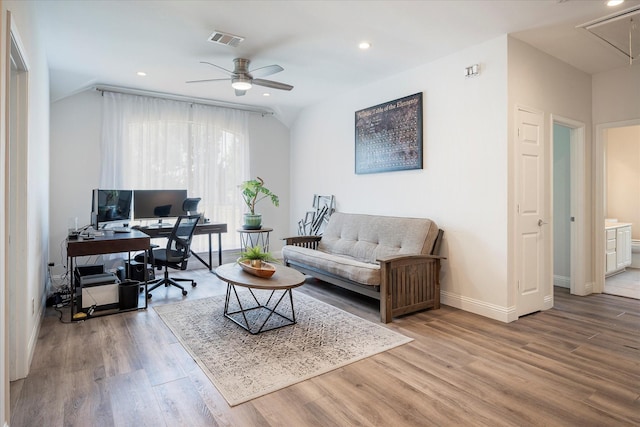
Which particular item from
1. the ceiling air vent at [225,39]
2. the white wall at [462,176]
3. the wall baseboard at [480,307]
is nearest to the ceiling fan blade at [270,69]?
the ceiling air vent at [225,39]

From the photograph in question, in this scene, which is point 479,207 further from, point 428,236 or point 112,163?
point 112,163

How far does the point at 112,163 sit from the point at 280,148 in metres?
2.74

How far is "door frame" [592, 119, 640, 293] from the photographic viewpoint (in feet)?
13.9

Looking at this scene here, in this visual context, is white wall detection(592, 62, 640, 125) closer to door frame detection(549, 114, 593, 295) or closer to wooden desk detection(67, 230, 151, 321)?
door frame detection(549, 114, 593, 295)

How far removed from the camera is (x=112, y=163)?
16.2ft

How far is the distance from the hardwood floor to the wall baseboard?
0.11 meters

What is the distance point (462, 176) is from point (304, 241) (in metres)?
2.29

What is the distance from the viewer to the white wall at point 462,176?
11.0 ft

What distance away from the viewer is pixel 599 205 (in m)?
4.27

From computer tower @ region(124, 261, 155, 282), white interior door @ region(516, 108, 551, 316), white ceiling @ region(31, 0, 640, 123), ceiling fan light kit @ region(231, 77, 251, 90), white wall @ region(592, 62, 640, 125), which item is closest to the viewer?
white ceiling @ region(31, 0, 640, 123)

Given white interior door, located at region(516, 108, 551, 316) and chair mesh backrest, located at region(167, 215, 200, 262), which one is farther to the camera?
chair mesh backrest, located at region(167, 215, 200, 262)

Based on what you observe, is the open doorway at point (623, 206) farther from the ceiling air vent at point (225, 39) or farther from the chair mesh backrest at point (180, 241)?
the chair mesh backrest at point (180, 241)

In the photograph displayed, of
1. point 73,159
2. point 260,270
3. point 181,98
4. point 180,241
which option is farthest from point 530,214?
point 73,159

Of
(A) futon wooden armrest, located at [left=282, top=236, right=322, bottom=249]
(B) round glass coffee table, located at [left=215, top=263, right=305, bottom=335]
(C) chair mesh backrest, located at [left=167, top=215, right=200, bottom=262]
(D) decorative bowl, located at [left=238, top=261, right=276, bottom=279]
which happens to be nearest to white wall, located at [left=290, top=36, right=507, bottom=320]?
(A) futon wooden armrest, located at [left=282, top=236, right=322, bottom=249]
